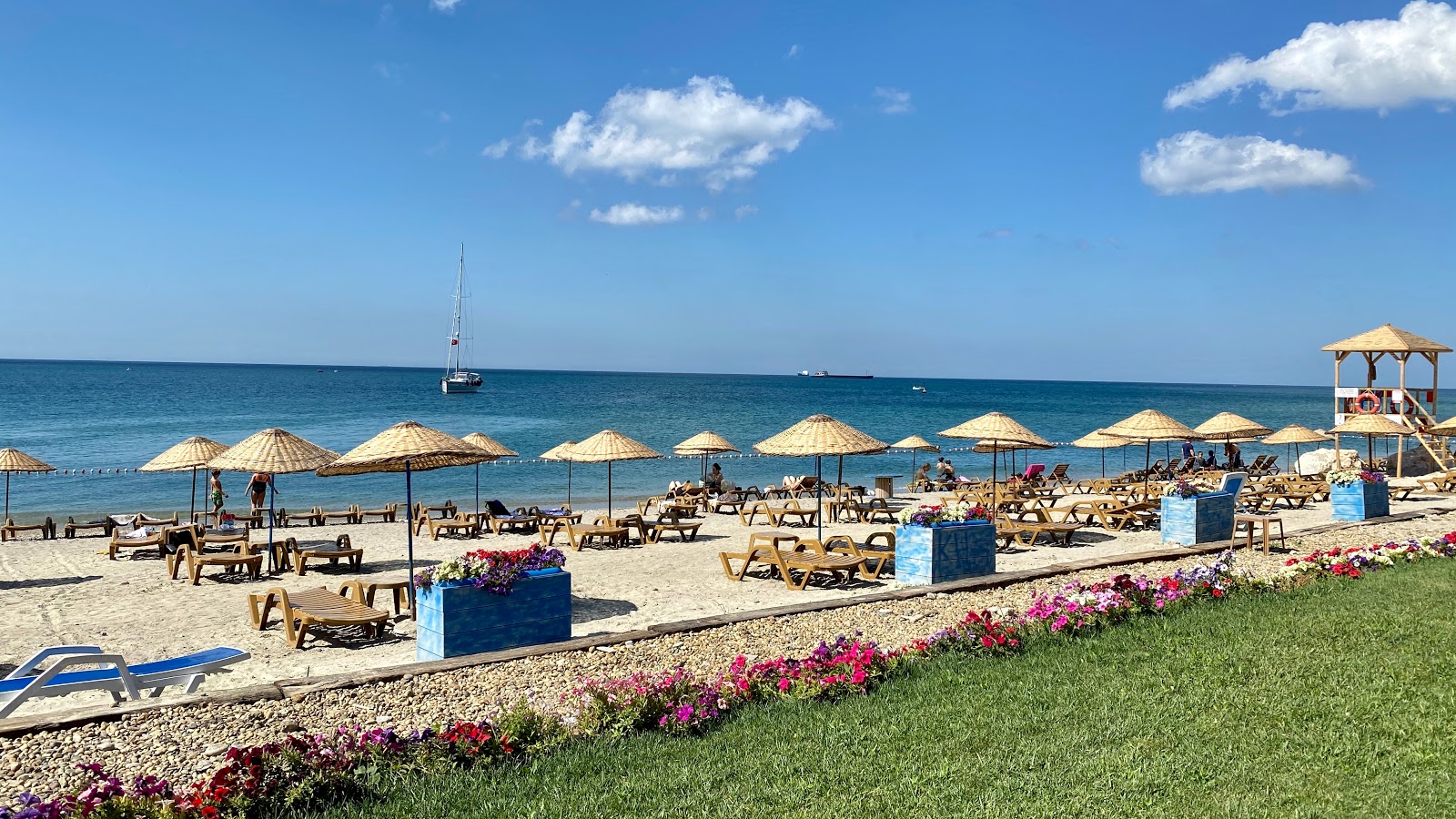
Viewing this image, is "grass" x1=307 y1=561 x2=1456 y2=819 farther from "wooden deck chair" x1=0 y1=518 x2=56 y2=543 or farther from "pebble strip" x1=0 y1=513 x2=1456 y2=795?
"wooden deck chair" x1=0 y1=518 x2=56 y2=543


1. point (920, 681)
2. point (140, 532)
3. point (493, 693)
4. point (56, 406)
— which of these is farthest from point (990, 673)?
point (56, 406)

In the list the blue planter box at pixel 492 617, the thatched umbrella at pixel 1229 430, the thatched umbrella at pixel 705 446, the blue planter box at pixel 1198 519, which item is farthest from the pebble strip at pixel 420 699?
the thatched umbrella at pixel 1229 430

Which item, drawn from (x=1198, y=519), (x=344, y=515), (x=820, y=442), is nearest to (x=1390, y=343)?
(x=1198, y=519)

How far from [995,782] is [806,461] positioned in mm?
37460

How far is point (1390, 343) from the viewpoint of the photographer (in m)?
27.5

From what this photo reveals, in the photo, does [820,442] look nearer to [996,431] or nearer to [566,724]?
[996,431]

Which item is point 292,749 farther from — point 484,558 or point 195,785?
point 484,558

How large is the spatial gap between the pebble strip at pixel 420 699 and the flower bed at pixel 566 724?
293mm

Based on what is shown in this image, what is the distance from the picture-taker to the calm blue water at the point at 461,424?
31.0 m

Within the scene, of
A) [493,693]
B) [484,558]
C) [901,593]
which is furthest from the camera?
[901,593]

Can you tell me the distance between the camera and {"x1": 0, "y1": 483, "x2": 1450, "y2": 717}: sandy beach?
27.5ft

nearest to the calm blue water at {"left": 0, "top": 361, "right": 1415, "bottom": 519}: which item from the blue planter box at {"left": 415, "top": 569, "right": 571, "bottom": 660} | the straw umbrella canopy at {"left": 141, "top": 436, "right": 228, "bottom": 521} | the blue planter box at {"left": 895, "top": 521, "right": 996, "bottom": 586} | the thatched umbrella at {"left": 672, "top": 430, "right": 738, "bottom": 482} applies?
the thatched umbrella at {"left": 672, "top": 430, "right": 738, "bottom": 482}

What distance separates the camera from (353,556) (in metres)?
13.0

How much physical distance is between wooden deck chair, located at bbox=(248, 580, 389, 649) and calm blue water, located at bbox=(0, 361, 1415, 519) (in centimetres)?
1855
